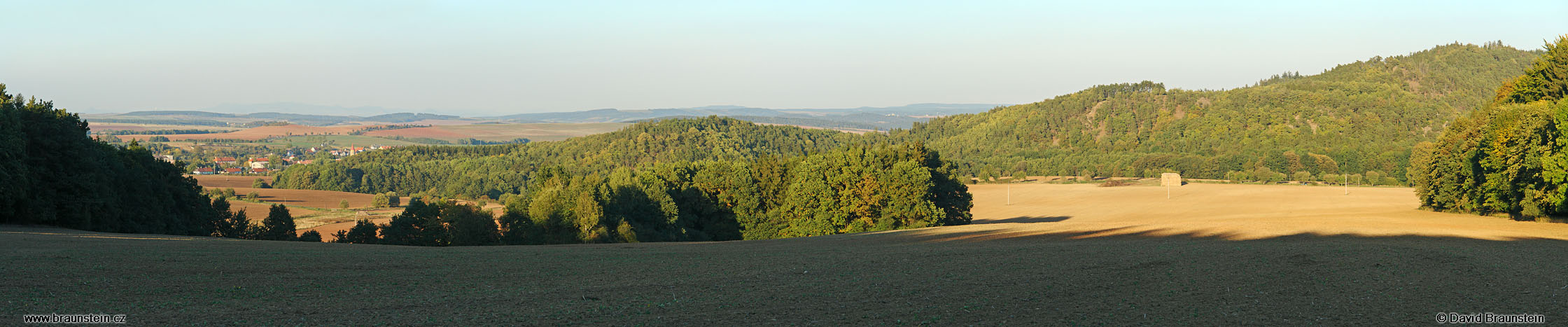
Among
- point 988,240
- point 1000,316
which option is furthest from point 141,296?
point 988,240

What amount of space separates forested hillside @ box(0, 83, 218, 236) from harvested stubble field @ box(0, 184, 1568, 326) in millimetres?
15090

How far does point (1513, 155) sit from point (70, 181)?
6912 centimetres

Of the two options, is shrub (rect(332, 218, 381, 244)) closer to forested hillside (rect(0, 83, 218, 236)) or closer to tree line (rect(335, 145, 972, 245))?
tree line (rect(335, 145, 972, 245))

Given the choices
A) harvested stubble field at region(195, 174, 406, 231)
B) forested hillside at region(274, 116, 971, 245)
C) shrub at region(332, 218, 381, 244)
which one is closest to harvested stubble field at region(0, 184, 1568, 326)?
shrub at region(332, 218, 381, 244)

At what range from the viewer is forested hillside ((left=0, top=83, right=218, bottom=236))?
39.2 m

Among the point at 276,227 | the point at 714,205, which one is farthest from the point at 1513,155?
the point at 276,227

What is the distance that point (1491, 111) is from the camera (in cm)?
5259

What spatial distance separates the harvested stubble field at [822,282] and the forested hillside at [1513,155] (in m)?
11.6

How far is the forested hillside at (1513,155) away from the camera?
39.0 m

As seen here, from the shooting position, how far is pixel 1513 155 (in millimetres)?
41844

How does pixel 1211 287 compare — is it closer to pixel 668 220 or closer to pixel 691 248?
pixel 691 248

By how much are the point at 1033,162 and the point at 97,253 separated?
19254 centimetres

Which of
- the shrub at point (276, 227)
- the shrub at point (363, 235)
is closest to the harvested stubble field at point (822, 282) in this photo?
the shrub at point (363, 235)

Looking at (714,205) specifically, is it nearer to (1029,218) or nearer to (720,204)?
(720,204)
